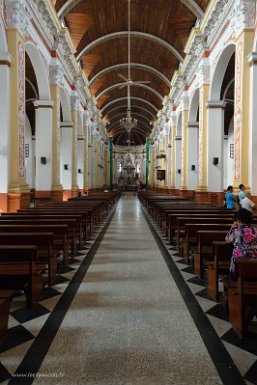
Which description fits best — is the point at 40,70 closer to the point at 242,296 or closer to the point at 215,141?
the point at 215,141

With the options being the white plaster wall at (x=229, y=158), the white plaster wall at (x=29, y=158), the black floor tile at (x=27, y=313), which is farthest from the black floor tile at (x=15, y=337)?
the white plaster wall at (x=29, y=158)

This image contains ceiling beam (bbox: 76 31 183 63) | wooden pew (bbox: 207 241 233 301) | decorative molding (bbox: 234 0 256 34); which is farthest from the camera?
ceiling beam (bbox: 76 31 183 63)

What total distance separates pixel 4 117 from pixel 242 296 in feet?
24.2

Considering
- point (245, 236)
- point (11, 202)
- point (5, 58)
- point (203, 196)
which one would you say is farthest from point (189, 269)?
point (203, 196)

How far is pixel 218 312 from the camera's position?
3553mm

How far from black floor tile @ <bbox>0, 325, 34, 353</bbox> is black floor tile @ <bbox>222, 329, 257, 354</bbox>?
1.65 metres

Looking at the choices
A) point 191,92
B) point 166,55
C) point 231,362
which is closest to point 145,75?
point 166,55

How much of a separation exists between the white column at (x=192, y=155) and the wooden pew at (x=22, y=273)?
45.5ft

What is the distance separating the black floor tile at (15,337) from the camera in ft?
9.08

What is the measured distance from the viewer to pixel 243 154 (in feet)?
28.7

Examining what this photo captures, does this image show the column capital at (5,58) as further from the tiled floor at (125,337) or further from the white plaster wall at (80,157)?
the white plaster wall at (80,157)

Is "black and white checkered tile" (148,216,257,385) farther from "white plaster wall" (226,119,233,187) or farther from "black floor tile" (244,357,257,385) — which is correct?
"white plaster wall" (226,119,233,187)

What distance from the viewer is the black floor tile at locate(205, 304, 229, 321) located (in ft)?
11.2

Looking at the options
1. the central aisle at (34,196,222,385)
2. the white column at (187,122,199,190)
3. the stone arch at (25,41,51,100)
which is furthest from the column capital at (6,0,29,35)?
the white column at (187,122,199,190)
